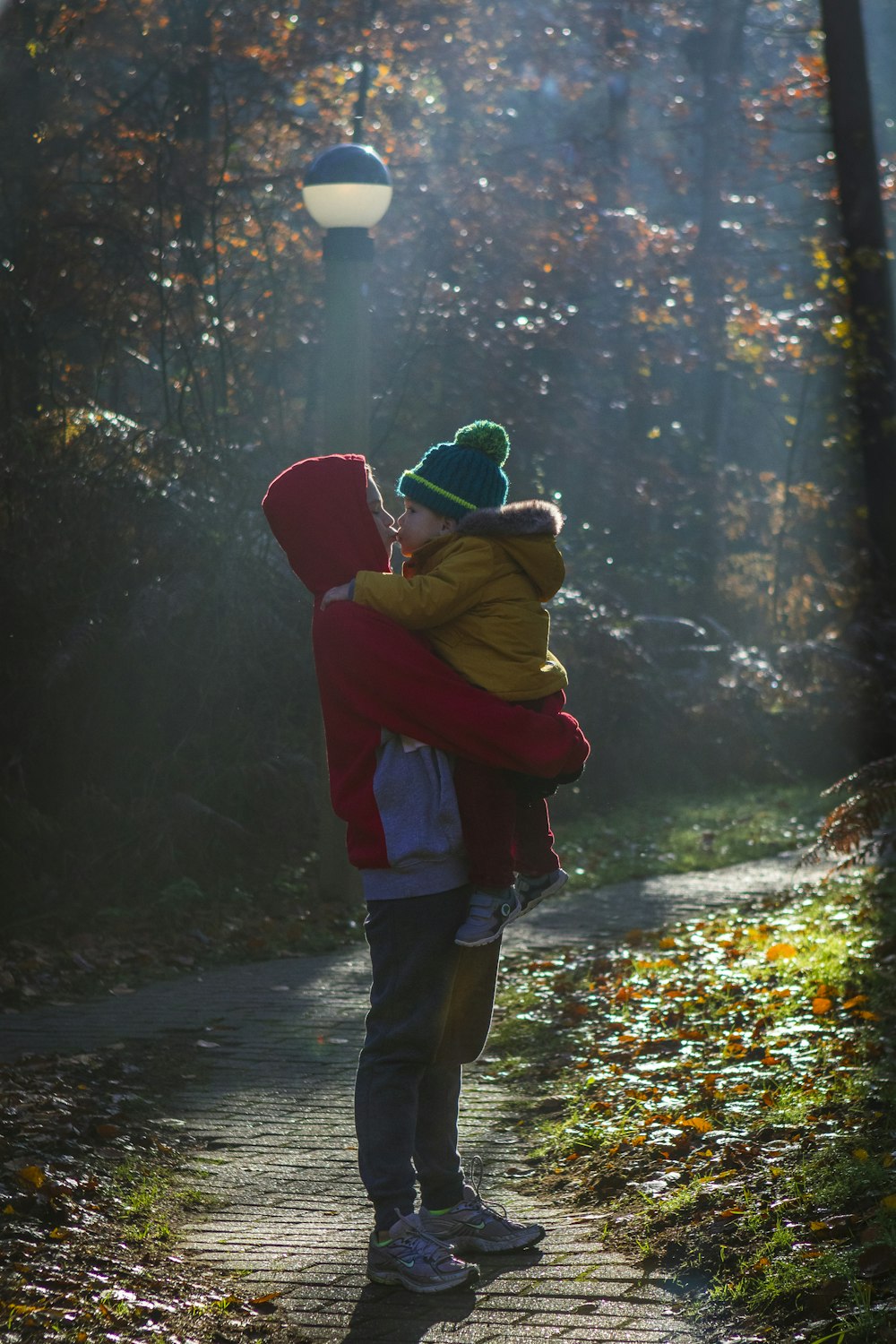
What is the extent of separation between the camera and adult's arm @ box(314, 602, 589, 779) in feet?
11.5

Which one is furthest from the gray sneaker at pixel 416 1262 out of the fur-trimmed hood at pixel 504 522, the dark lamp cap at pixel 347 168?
the dark lamp cap at pixel 347 168

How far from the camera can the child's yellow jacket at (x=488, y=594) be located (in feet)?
11.5

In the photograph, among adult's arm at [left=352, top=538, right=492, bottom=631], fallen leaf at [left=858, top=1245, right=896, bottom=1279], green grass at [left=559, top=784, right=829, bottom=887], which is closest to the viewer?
fallen leaf at [left=858, top=1245, right=896, bottom=1279]

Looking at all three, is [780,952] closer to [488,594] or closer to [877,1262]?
[877,1262]

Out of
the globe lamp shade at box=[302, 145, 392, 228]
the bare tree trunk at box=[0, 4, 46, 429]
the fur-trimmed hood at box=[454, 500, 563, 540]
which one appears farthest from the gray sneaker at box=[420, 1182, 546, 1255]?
the bare tree trunk at box=[0, 4, 46, 429]

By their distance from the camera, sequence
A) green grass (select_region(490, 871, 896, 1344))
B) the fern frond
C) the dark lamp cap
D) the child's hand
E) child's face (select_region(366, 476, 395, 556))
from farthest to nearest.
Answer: the dark lamp cap → the fern frond → child's face (select_region(366, 476, 395, 556)) → the child's hand → green grass (select_region(490, 871, 896, 1344))

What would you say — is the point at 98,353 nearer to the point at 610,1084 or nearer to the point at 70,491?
the point at 70,491

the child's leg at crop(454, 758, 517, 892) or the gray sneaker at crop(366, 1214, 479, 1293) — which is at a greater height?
the child's leg at crop(454, 758, 517, 892)

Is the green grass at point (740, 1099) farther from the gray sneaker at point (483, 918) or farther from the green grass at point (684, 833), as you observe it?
the green grass at point (684, 833)

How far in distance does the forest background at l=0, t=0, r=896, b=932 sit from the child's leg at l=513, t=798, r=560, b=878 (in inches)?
199

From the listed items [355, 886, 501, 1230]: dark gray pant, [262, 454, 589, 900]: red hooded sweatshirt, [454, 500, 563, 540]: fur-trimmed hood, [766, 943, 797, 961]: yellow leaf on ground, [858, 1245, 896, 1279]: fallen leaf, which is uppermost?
[454, 500, 563, 540]: fur-trimmed hood

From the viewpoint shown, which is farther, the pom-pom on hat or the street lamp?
the street lamp

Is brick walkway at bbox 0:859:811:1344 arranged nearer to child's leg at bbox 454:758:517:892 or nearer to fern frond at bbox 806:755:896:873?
child's leg at bbox 454:758:517:892

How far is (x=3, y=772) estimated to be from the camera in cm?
838
